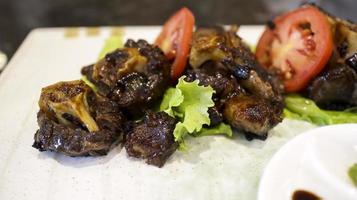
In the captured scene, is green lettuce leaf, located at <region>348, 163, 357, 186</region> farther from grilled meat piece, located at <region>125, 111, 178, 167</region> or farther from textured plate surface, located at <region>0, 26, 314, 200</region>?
grilled meat piece, located at <region>125, 111, 178, 167</region>

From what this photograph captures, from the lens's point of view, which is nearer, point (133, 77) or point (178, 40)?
point (133, 77)

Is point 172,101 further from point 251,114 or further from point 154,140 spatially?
point 251,114

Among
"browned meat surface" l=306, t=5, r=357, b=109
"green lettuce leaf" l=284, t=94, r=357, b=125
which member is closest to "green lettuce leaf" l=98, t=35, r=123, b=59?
"green lettuce leaf" l=284, t=94, r=357, b=125

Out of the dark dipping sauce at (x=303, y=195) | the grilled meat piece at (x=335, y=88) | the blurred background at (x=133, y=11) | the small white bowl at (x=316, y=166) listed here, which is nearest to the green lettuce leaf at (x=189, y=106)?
the small white bowl at (x=316, y=166)

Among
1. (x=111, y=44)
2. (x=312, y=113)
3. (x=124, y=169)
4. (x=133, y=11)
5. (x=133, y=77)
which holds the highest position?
(x=133, y=77)

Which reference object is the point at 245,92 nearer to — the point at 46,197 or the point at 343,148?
the point at 343,148

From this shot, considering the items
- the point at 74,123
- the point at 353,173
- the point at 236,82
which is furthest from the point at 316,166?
the point at 74,123

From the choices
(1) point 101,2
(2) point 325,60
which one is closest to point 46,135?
(2) point 325,60

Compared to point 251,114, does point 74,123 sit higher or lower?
lower
